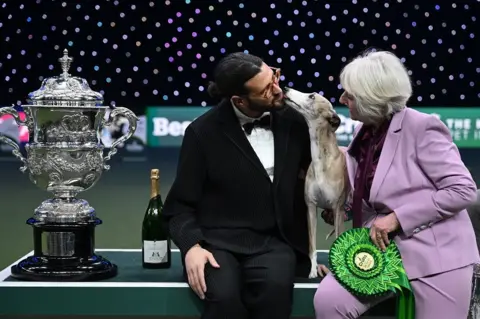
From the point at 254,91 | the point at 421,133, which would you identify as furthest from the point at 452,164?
the point at 254,91

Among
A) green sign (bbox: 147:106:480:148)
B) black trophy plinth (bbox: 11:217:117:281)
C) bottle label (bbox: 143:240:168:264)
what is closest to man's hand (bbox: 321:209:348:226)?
bottle label (bbox: 143:240:168:264)

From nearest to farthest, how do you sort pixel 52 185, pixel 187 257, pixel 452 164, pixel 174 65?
pixel 452 164, pixel 187 257, pixel 52 185, pixel 174 65

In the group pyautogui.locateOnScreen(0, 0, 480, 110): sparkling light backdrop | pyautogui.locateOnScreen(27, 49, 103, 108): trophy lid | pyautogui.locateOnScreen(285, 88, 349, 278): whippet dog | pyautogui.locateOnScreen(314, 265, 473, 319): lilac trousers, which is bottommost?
pyautogui.locateOnScreen(314, 265, 473, 319): lilac trousers

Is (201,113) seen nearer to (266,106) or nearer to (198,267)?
(266,106)

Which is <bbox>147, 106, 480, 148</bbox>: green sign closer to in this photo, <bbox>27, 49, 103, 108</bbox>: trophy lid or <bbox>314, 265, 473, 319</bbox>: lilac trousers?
<bbox>27, 49, 103, 108</bbox>: trophy lid

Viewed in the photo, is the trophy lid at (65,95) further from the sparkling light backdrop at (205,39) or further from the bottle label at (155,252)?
the sparkling light backdrop at (205,39)

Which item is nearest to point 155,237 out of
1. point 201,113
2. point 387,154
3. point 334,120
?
point 334,120

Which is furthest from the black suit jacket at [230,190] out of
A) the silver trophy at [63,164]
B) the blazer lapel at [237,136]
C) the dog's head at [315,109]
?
the silver trophy at [63,164]

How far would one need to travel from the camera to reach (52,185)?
8.29 ft

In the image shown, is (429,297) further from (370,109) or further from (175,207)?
(175,207)

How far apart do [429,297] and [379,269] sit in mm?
150

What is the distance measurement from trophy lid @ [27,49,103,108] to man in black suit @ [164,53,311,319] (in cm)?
38

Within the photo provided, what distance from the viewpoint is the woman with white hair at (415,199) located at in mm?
2068

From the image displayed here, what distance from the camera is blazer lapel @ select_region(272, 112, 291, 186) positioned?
2.31m
